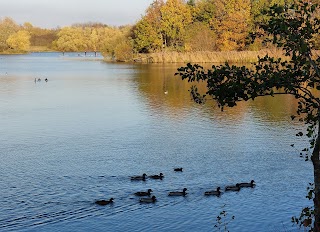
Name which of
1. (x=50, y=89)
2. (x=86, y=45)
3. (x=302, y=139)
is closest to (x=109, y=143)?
(x=302, y=139)

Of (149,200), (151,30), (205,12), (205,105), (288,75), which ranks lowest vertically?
(149,200)

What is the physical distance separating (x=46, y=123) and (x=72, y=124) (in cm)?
153

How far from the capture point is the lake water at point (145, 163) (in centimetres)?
1617

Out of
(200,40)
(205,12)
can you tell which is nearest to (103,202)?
(200,40)

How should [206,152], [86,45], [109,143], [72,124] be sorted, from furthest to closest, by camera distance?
[86,45] < [72,124] < [109,143] < [206,152]

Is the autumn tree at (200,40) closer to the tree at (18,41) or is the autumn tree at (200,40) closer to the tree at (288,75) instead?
the tree at (288,75)

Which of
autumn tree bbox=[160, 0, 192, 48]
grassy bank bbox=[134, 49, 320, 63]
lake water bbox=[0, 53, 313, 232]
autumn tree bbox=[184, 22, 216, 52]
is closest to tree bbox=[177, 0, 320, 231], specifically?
lake water bbox=[0, 53, 313, 232]

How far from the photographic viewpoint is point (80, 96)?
144ft

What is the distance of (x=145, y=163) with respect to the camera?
72.0 ft

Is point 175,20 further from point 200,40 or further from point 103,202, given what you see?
point 103,202

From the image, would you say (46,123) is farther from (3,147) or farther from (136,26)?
(136,26)

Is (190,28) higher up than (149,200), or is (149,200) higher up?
(190,28)

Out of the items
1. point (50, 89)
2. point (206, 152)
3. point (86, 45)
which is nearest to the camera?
point (206, 152)

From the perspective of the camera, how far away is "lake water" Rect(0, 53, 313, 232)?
53.1 ft
